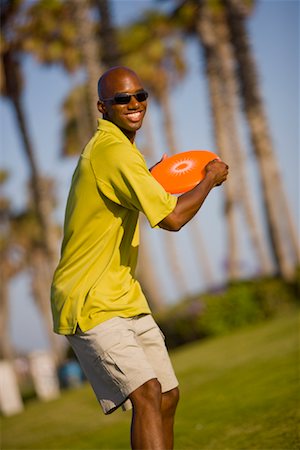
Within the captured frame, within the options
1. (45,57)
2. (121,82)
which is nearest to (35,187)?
(45,57)

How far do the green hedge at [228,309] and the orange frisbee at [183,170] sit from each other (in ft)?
49.1

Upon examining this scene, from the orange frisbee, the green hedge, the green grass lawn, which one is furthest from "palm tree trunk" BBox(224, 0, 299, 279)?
the orange frisbee

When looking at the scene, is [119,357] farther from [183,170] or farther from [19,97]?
[19,97]

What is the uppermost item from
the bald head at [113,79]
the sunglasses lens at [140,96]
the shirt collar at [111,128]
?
the bald head at [113,79]

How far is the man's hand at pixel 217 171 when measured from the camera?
463cm

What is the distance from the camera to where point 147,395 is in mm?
4457

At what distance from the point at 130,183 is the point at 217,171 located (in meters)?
0.49

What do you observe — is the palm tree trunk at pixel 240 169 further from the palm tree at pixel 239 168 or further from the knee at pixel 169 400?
the knee at pixel 169 400

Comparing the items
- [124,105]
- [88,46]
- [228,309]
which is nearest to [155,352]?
[124,105]

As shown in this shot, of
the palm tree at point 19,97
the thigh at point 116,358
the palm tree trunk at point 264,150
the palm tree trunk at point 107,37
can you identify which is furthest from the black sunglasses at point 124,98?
the palm tree at point 19,97

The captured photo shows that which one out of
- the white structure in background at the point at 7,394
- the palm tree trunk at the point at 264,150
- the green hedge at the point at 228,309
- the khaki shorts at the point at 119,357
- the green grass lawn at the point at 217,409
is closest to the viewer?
the khaki shorts at the point at 119,357

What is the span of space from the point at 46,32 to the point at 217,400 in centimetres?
2231

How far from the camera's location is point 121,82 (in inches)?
185

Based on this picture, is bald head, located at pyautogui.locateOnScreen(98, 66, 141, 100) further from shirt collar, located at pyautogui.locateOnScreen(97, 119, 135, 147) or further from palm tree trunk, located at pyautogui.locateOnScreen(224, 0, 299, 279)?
palm tree trunk, located at pyautogui.locateOnScreen(224, 0, 299, 279)
